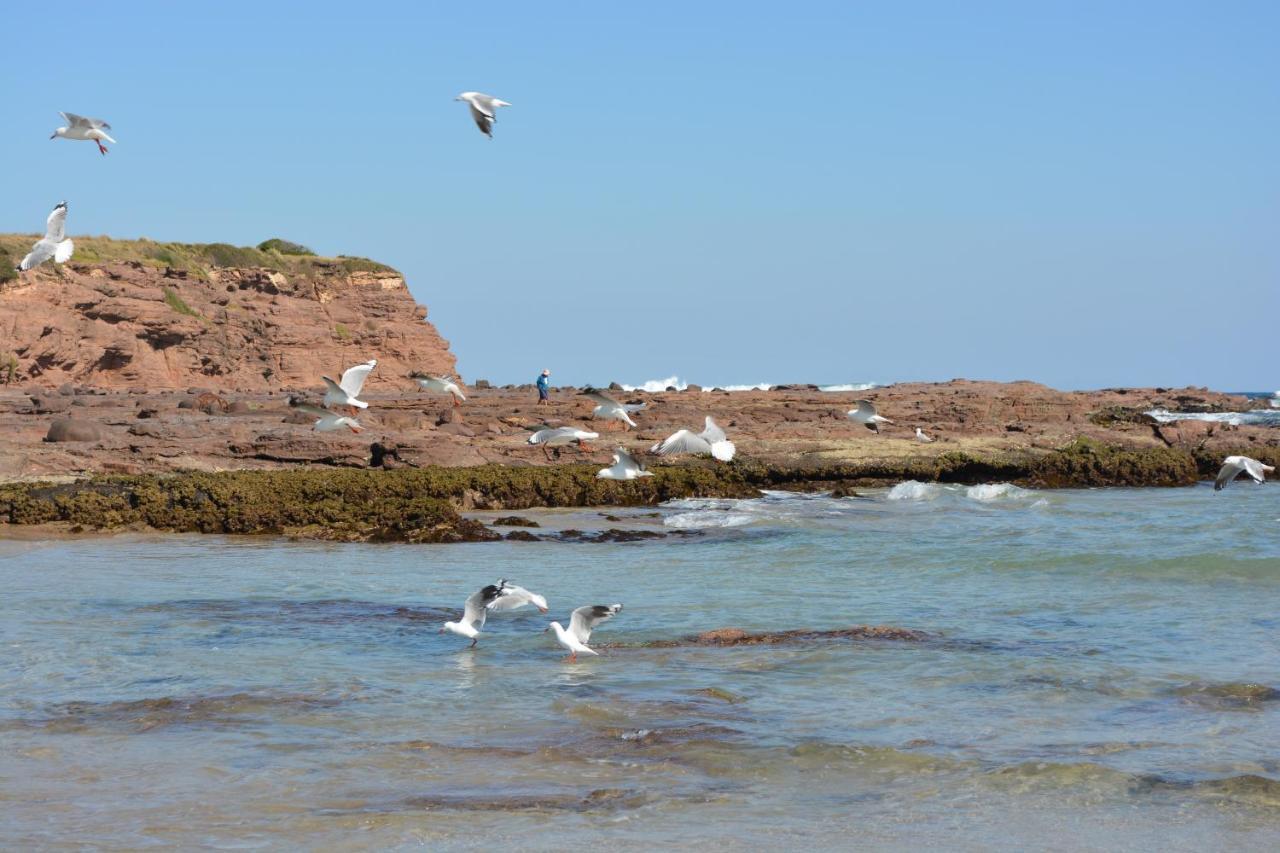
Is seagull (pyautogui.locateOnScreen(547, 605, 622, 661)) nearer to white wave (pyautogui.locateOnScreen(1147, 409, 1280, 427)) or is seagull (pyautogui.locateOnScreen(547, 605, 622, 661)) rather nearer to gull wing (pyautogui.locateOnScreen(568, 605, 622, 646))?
gull wing (pyautogui.locateOnScreen(568, 605, 622, 646))

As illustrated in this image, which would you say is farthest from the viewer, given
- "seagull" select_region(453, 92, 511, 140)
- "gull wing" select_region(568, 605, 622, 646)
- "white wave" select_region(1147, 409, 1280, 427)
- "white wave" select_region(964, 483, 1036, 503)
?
"white wave" select_region(1147, 409, 1280, 427)

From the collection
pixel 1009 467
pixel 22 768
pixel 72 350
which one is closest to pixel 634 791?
Result: pixel 22 768

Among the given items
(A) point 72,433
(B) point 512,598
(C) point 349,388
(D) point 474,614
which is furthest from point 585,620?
(A) point 72,433

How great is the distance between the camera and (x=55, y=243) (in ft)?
43.7

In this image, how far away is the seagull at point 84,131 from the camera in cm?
1346

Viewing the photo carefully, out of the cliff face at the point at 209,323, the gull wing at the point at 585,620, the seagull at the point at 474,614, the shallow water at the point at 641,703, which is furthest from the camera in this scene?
the cliff face at the point at 209,323

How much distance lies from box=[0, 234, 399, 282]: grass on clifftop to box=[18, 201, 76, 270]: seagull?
40868mm

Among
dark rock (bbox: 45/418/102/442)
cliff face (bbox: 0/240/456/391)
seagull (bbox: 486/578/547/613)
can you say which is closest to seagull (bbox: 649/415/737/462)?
seagull (bbox: 486/578/547/613)

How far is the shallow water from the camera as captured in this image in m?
6.05

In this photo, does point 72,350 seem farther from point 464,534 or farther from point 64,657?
point 64,657

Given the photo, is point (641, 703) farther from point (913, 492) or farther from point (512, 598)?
point (913, 492)

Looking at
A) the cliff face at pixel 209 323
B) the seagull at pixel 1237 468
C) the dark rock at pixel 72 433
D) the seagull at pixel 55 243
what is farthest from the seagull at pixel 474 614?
the cliff face at pixel 209 323

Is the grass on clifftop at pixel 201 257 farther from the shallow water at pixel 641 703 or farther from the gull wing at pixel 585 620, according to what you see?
the gull wing at pixel 585 620

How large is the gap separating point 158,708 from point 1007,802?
4987 millimetres
